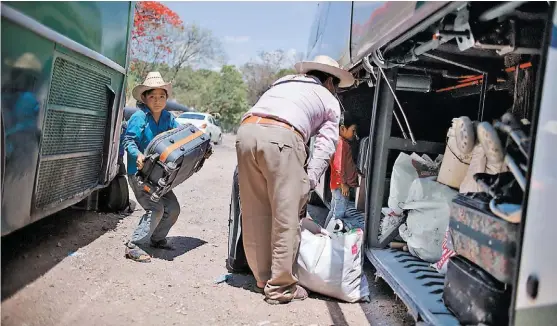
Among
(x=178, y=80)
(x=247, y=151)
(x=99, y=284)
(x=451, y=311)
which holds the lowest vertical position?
(x=99, y=284)

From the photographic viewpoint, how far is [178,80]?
4375cm

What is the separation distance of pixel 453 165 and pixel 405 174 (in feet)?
2.62

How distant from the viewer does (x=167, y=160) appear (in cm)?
415

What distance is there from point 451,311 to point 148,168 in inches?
104

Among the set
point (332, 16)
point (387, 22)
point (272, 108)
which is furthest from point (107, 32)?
point (332, 16)

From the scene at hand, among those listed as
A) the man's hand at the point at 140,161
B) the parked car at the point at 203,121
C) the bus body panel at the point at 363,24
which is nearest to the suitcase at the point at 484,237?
the bus body panel at the point at 363,24

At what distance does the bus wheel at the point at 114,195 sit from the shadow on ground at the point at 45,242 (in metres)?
0.14

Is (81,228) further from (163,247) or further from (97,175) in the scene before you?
(163,247)

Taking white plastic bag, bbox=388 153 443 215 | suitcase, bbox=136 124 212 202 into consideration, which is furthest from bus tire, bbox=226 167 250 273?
white plastic bag, bbox=388 153 443 215

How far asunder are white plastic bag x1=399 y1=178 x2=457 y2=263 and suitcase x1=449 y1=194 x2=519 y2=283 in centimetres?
106

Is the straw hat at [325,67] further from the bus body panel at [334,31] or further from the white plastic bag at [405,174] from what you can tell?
the white plastic bag at [405,174]

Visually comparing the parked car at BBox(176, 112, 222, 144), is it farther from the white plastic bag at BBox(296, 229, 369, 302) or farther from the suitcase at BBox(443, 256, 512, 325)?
the suitcase at BBox(443, 256, 512, 325)

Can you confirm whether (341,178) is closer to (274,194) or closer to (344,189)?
(344,189)

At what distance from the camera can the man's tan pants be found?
3480 millimetres
